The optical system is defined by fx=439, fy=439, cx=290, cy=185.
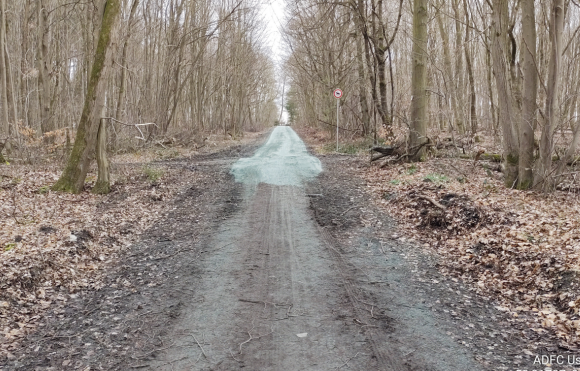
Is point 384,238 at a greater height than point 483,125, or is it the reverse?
point 483,125

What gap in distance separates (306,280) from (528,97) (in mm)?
7345

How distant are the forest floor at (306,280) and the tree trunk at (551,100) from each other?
2.24 feet

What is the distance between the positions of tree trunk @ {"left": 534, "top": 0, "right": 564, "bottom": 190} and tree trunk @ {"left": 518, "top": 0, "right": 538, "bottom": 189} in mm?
372

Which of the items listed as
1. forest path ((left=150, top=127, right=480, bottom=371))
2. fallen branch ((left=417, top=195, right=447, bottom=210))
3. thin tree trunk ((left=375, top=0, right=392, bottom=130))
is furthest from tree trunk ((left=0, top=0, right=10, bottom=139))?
fallen branch ((left=417, top=195, right=447, bottom=210))

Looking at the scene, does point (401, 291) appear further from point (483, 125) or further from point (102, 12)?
point (483, 125)

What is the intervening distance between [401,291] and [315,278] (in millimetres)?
1166

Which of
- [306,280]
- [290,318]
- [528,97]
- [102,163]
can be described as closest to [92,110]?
[102,163]

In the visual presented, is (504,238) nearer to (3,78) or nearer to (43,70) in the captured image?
(3,78)

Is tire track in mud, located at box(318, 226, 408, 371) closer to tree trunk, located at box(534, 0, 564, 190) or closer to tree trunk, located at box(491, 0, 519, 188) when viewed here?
tree trunk, located at box(534, 0, 564, 190)

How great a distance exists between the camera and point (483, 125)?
1563 inches

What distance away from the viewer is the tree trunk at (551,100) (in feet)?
30.0

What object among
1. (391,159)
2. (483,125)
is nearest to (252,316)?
(391,159)

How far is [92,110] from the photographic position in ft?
37.2

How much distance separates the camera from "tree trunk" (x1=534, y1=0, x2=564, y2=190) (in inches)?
360
